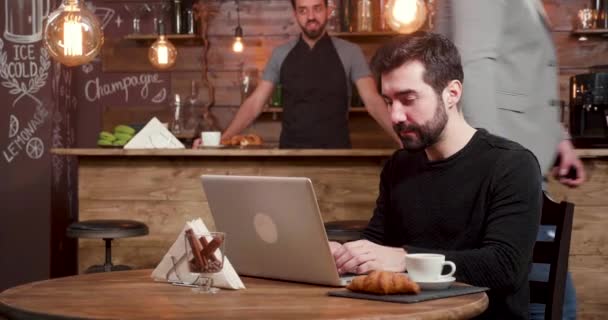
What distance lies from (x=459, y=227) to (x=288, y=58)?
357 centimetres

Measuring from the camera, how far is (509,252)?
205 cm

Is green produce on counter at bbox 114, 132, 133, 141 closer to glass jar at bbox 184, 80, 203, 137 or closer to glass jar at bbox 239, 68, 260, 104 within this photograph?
glass jar at bbox 184, 80, 203, 137

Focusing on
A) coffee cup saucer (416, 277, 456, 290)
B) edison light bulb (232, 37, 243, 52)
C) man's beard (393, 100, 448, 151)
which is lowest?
coffee cup saucer (416, 277, 456, 290)

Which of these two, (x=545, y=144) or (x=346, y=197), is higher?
(x=545, y=144)

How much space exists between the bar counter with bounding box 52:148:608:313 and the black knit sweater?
212cm

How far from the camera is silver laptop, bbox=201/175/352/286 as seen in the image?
6.21ft

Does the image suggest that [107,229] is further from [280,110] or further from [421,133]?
[280,110]

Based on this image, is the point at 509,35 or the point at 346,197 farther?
the point at 346,197

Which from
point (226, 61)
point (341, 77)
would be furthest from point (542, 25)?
point (226, 61)

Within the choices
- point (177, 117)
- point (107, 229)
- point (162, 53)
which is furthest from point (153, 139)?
point (177, 117)

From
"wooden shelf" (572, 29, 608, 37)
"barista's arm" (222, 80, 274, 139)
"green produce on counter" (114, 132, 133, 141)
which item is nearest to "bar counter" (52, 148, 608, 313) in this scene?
"green produce on counter" (114, 132, 133, 141)

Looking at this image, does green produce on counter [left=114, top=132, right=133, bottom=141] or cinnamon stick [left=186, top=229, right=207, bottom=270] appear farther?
green produce on counter [left=114, top=132, right=133, bottom=141]

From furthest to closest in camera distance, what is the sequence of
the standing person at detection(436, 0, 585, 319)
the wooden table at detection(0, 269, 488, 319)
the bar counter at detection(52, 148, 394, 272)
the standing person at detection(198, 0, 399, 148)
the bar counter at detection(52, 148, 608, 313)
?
the standing person at detection(198, 0, 399, 148) → the bar counter at detection(52, 148, 394, 272) → the bar counter at detection(52, 148, 608, 313) → the standing person at detection(436, 0, 585, 319) → the wooden table at detection(0, 269, 488, 319)

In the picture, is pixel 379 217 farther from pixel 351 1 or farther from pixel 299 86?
pixel 351 1
